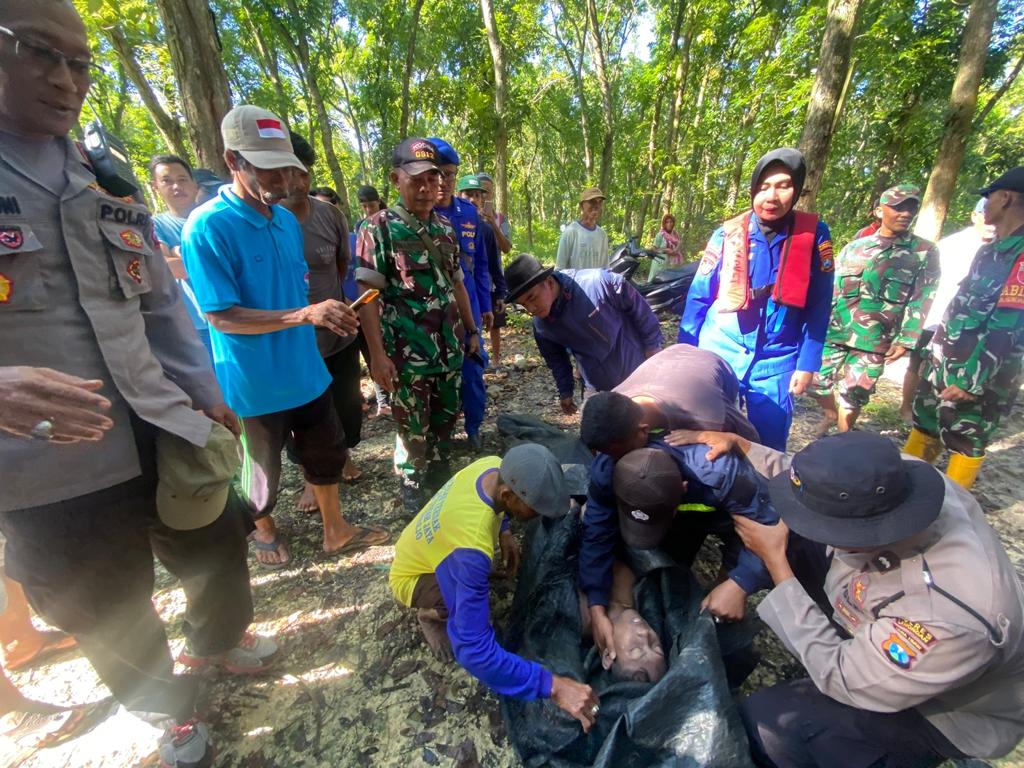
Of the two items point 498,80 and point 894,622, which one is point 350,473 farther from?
point 498,80

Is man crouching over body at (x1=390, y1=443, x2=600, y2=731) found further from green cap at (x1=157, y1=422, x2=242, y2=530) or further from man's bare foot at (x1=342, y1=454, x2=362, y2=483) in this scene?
man's bare foot at (x1=342, y1=454, x2=362, y2=483)

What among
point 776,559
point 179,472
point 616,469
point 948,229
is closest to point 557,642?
point 616,469

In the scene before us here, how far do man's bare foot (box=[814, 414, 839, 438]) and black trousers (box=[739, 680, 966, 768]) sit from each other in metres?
2.99

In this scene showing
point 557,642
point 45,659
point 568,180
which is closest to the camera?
point 557,642

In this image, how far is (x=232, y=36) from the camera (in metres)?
12.9

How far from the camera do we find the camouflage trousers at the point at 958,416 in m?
2.80

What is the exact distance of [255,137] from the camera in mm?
1850

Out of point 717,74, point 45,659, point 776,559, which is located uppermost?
point 717,74

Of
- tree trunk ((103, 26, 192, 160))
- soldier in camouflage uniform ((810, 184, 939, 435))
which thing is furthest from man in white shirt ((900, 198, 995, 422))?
tree trunk ((103, 26, 192, 160))

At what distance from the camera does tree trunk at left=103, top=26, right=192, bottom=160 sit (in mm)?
6816

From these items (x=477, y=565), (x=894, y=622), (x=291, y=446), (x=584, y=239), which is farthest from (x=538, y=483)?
(x=584, y=239)

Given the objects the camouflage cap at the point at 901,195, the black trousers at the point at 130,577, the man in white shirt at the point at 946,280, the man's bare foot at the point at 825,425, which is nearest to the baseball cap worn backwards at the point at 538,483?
the black trousers at the point at 130,577

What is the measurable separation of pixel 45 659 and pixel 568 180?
30163 millimetres

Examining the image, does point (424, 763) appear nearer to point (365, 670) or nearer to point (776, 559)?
point (365, 670)
